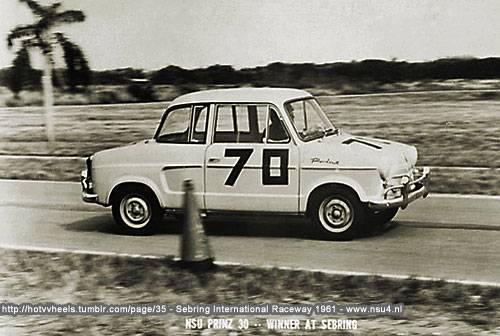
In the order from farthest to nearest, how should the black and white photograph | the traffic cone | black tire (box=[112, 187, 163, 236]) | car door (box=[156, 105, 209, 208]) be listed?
black tire (box=[112, 187, 163, 236]) < car door (box=[156, 105, 209, 208]) < the traffic cone < the black and white photograph

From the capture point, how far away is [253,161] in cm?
427

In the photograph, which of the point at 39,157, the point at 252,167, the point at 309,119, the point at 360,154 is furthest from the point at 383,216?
the point at 39,157

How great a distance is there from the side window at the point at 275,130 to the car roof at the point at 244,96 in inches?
2.8

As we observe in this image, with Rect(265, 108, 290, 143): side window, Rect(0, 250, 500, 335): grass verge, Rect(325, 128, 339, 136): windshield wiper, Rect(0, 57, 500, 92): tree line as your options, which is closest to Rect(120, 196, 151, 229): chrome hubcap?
Rect(0, 250, 500, 335): grass verge

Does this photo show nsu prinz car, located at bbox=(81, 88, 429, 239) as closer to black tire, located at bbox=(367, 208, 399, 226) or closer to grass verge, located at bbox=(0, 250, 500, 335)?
black tire, located at bbox=(367, 208, 399, 226)

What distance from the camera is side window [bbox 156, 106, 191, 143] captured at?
4379 millimetres

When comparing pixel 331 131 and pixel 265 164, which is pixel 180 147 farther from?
pixel 331 131

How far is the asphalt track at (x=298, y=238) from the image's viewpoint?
416cm

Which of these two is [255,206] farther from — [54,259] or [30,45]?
[30,45]

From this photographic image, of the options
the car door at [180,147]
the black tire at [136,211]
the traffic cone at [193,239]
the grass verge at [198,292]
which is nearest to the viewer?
the grass verge at [198,292]

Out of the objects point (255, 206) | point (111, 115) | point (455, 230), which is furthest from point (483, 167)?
point (111, 115)

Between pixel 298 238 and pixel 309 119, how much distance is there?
1.94 feet

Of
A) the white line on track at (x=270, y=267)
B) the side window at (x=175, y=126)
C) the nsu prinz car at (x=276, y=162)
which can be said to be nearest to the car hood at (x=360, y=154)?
the nsu prinz car at (x=276, y=162)

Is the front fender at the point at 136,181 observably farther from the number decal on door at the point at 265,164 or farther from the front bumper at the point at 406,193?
the front bumper at the point at 406,193
